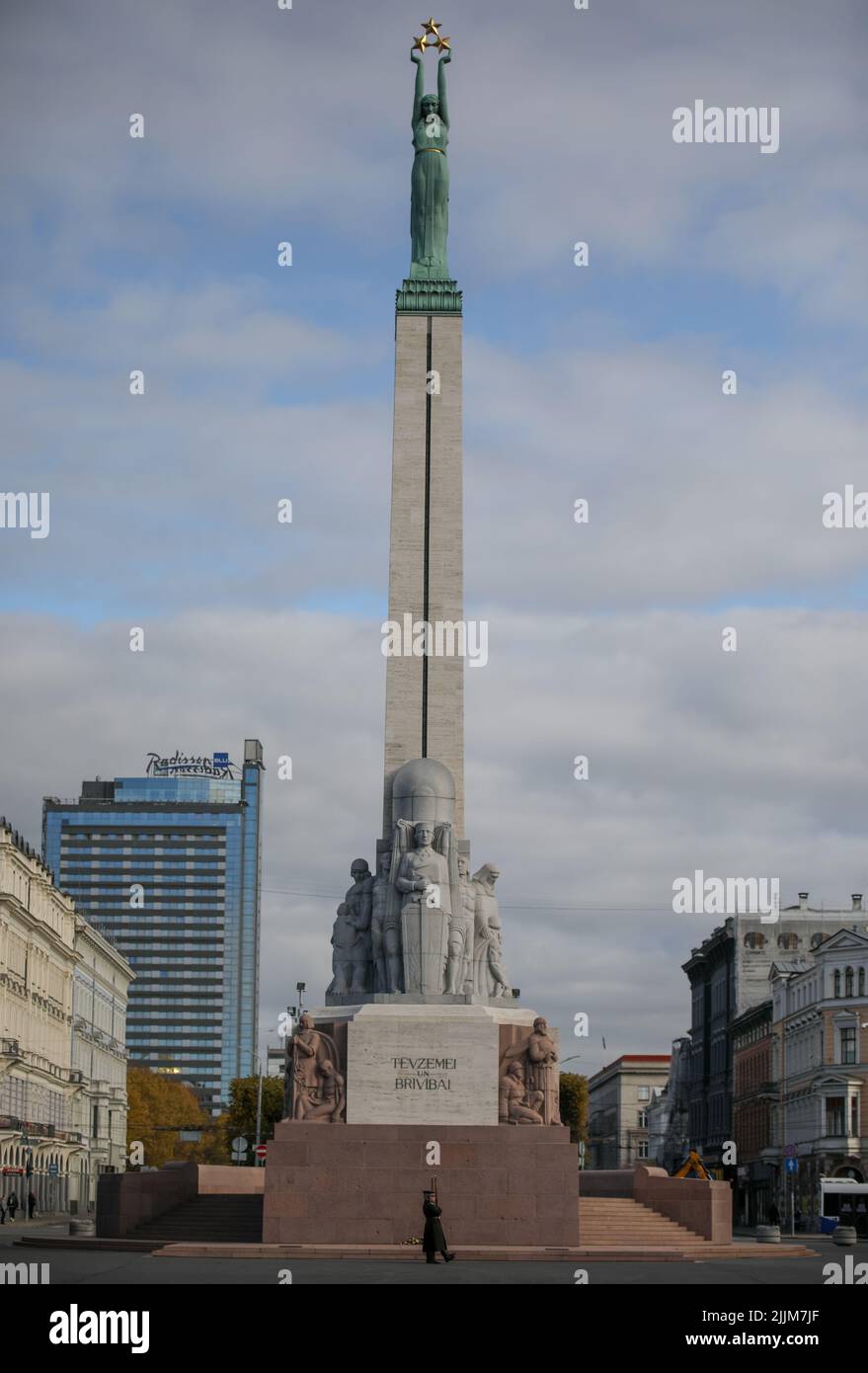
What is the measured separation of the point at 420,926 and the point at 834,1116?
56136 mm

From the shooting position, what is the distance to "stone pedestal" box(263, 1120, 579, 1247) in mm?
33188

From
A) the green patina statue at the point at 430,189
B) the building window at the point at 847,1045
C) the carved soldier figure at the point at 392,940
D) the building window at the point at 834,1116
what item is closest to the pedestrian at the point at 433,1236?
the carved soldier figure at the point at 392,940

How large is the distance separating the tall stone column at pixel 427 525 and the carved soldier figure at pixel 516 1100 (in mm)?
6357

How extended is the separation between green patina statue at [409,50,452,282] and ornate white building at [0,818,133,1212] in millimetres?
39230

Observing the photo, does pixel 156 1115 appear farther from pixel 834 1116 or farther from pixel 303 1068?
pixel 303 1068

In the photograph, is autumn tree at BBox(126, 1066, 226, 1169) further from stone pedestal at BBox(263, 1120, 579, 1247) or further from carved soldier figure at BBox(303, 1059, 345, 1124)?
stone pedestal at BBox(263, 1120, 579, 1247)

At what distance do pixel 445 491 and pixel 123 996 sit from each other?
92955 mm

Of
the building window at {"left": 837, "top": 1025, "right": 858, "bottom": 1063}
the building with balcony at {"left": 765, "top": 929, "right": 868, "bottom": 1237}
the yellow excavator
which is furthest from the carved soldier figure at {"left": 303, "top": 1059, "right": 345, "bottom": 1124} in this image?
the building window at {"left": 837, "top": 1025, "right": 858, "bottom": 1063}

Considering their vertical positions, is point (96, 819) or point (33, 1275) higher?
point (96, 819)

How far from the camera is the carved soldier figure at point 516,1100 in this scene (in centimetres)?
3572

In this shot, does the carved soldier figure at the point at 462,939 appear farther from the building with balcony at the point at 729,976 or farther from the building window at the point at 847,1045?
the building with balcony at the point at 729,976
